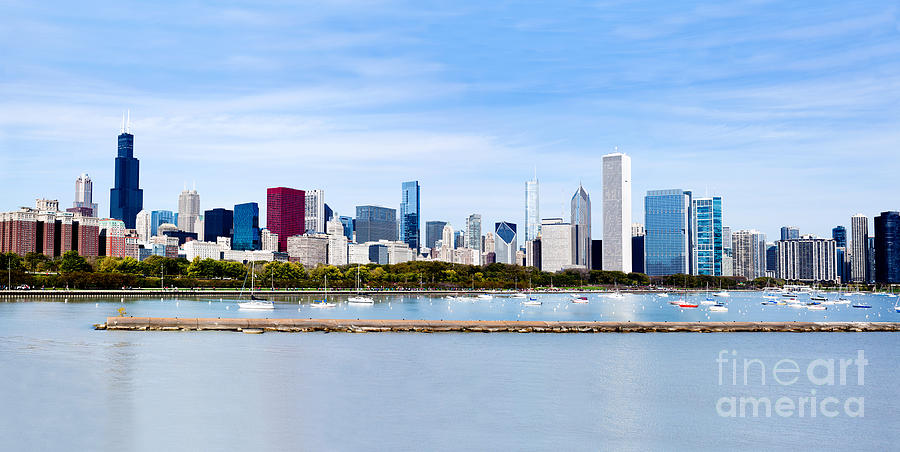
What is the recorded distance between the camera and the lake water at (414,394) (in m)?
33.5

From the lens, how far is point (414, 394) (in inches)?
1722

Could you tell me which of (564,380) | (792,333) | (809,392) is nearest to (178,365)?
(564,380)

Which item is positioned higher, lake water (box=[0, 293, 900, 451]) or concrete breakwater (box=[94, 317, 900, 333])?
concrete breakwater (box=[94, 317, 900, 333])

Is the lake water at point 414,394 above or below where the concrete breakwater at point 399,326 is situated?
below

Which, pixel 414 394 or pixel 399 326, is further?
pixel 399 326

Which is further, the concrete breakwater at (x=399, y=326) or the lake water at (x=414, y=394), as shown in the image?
the concrete breakwater at (x=399, y=326)

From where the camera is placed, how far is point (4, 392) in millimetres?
41875

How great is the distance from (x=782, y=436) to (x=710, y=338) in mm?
47507

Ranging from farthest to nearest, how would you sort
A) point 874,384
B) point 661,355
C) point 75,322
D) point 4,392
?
point 75,322 → point 661,355 → point 874,384 → point 4,392

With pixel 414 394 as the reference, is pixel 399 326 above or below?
above

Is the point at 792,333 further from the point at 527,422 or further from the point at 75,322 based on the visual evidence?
the point at 75,322

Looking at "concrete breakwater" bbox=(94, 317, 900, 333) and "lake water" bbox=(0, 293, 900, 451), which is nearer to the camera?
"lake water" bbox=(0, 293, 900, 451)

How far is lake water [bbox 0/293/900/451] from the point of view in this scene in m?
33.5

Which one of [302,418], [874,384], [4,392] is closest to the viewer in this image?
[302,418]
